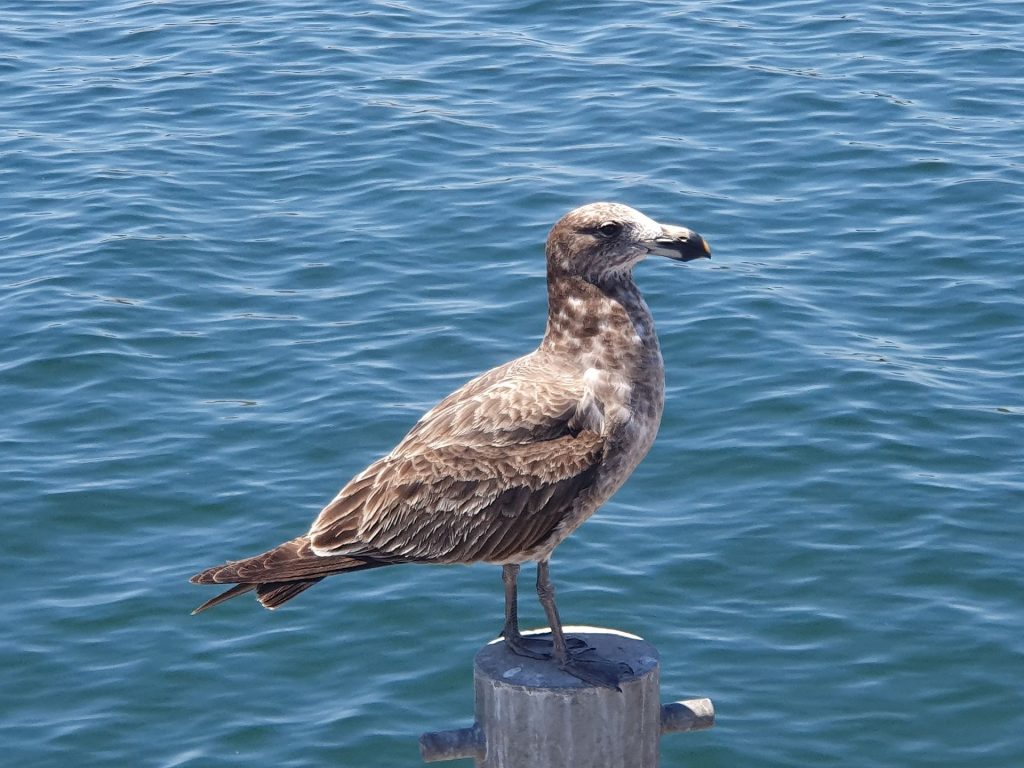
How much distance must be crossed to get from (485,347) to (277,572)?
21.8 ft

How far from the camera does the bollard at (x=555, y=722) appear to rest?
6.62m

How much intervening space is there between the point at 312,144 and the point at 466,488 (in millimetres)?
10993

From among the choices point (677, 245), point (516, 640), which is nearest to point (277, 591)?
point (516, 640)

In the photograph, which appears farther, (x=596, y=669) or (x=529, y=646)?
(x=529, y=646)

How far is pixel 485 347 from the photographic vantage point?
13852 millimetres

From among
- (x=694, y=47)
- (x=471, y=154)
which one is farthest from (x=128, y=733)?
(x=694, y=47)

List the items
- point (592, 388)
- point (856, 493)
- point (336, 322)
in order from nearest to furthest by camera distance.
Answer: point (592, 388) < point (856, 493) < point (336, 322)

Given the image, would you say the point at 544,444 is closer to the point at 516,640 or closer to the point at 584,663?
the point at 516,640

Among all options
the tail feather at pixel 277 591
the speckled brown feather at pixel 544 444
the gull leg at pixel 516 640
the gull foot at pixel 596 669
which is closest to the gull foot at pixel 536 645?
the gull leg at pixel 516 640

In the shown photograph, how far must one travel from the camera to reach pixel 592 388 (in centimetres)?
763

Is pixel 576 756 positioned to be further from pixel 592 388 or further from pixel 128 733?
pixel 128 733

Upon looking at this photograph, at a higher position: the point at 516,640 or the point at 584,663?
the point at 584,663

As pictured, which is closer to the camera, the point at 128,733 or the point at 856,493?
the point at 128,733

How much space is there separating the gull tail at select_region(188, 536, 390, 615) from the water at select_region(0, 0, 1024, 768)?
2.64 m
